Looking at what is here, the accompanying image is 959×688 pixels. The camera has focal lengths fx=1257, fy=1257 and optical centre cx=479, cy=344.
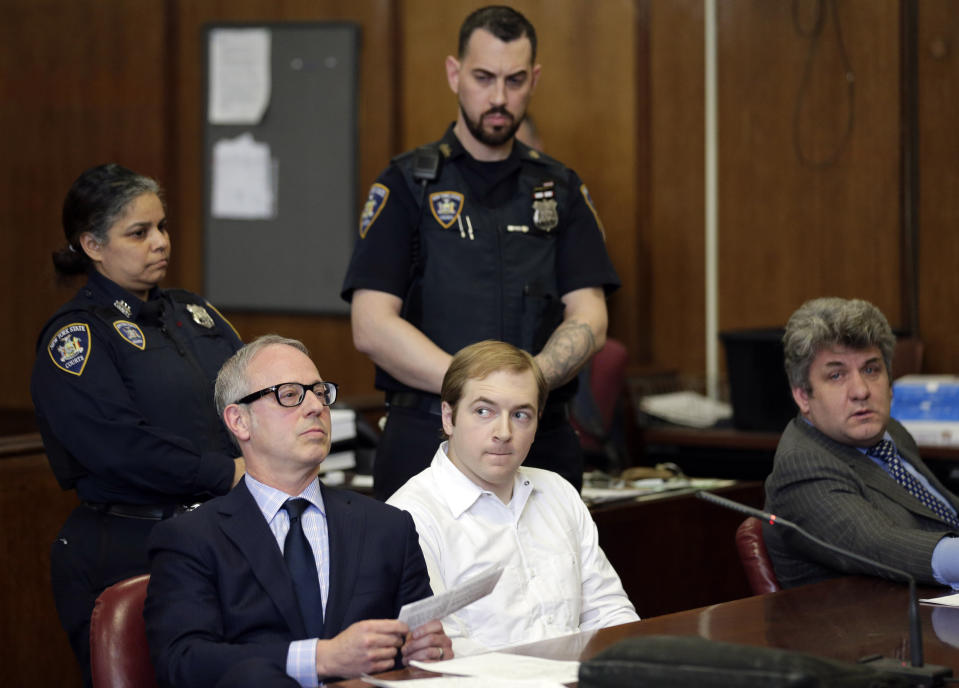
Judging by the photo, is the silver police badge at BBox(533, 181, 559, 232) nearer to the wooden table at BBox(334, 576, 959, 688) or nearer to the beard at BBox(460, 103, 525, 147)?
the beard at BBox(460, 103, 525, 147)

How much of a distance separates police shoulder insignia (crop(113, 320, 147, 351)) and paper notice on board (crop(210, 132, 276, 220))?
10.5 feet

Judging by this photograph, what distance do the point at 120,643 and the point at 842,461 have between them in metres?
1.42

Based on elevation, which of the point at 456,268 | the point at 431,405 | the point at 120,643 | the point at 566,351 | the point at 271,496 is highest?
the point at 456,268

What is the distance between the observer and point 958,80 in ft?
15.2

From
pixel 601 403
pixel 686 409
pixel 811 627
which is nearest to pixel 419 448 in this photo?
pixel 811 627

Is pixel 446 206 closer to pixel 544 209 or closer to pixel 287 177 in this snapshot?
pixel 544 209

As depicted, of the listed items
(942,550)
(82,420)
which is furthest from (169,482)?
(942,550)

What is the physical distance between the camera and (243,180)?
584 cm

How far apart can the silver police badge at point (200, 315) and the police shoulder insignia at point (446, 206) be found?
1.85 feet

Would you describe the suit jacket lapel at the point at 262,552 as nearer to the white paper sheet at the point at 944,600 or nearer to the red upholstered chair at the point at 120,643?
the red upholstered chair at the point at 120,643

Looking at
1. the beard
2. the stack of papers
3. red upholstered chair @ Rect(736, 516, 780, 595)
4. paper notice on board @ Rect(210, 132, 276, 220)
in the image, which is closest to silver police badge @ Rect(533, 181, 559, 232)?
the beard

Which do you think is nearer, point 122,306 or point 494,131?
point 122,306

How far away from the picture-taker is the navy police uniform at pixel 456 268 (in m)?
2.85

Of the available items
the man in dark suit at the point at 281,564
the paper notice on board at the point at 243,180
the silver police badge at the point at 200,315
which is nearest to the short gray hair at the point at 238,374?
the man in dark suit at the point at 281,564
